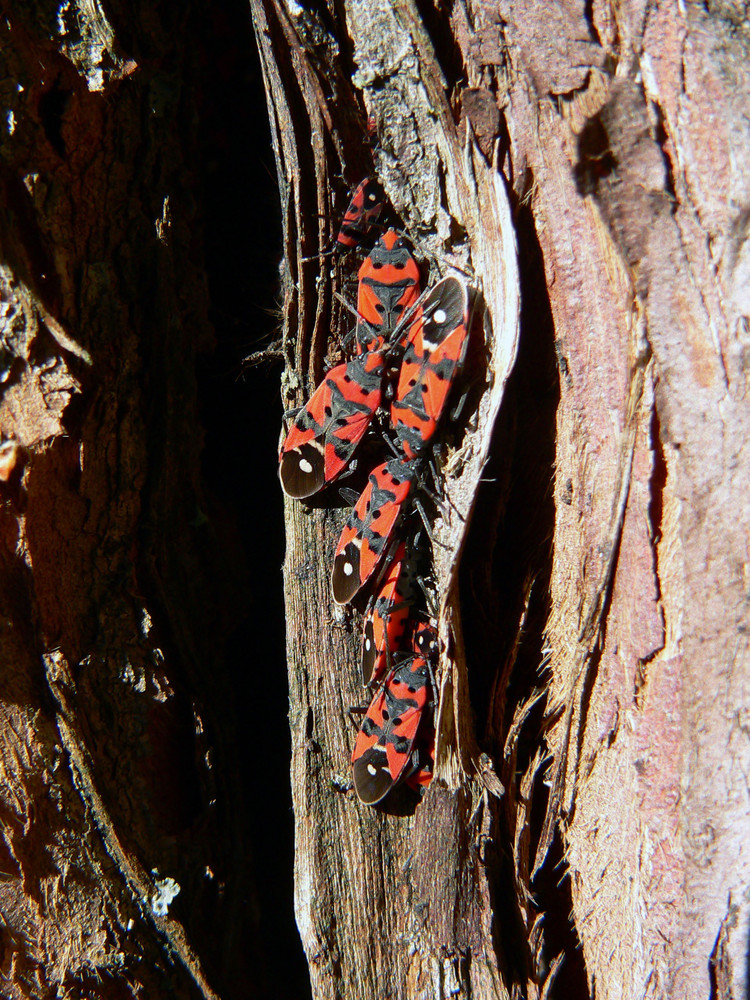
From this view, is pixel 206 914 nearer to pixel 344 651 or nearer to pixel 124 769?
pixel 124 769

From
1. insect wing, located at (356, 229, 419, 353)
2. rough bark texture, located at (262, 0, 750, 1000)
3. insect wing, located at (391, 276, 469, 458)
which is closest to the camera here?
rough bark texture, located at (262, 0, 750, 1000)

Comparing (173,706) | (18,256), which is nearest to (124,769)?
(173,706)

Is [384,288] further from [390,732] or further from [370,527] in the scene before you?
[390,732]

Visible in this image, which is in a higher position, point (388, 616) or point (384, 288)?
point (384, 288)

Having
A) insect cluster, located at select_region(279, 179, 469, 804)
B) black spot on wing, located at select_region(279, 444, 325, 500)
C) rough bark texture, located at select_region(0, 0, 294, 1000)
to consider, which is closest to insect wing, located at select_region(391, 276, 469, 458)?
insect cluster, located at select_region(279, 179, 469, 804)

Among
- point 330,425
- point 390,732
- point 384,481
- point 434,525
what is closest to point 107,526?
point 330,425

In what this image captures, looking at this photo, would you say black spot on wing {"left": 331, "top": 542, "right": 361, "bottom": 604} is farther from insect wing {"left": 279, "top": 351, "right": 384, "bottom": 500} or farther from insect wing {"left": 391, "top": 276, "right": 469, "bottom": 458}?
insect wing {"left": 391, "top": 276, "right": 469, "bottom": 458}
